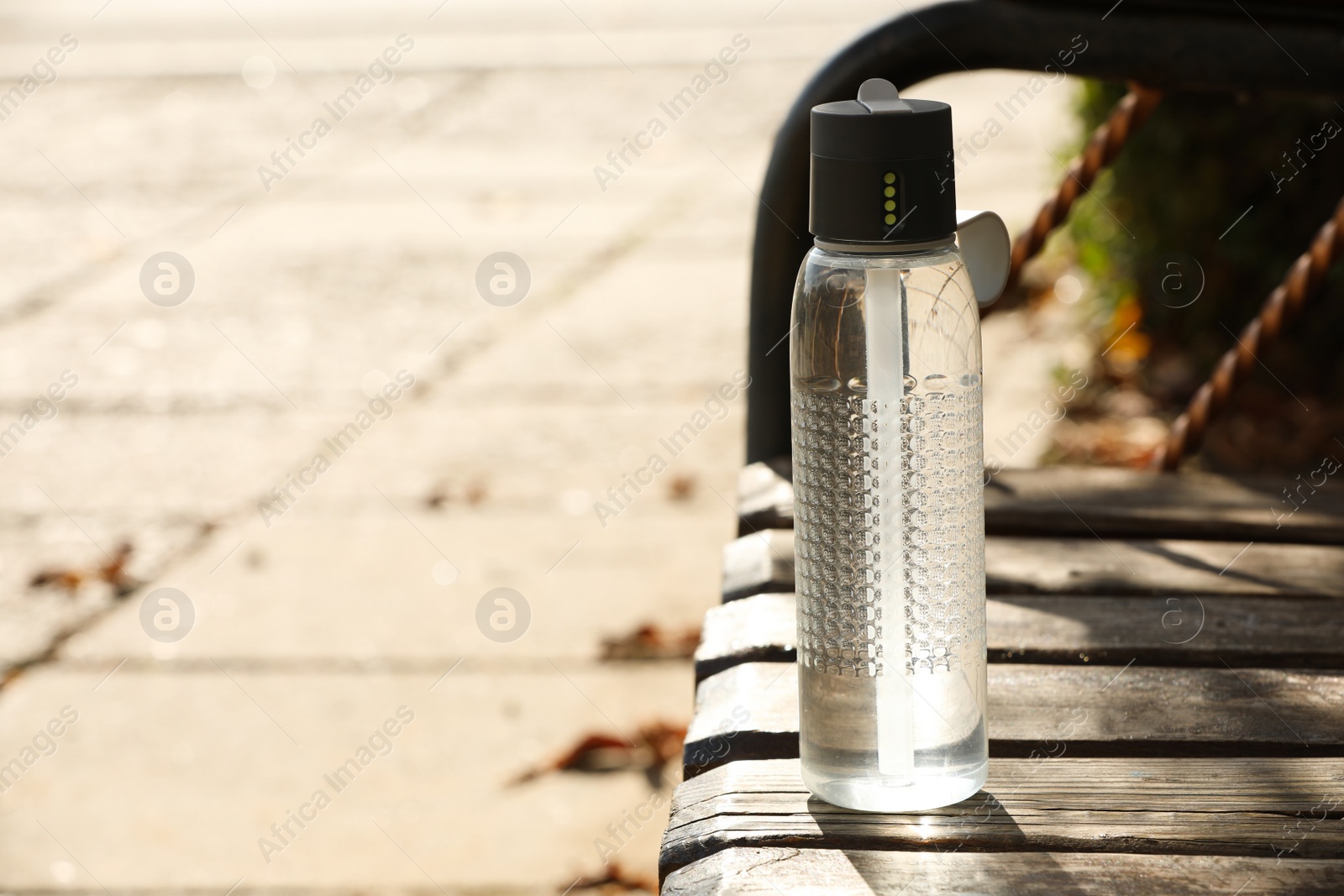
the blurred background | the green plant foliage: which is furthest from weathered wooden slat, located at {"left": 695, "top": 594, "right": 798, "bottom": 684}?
the green plant foliage

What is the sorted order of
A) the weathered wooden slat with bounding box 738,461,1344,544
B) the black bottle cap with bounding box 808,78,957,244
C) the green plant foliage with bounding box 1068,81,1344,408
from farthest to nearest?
the green plant foliage with bounding box 1068,81,1344,408, the weathered wooden slat with bounding box 738,461,1344,544, the black bottle cap with bounding box 808,78,957,244

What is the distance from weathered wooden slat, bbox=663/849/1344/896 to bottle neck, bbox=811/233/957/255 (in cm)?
44

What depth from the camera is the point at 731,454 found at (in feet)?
13.2

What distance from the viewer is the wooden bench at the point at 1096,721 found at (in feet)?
3.36

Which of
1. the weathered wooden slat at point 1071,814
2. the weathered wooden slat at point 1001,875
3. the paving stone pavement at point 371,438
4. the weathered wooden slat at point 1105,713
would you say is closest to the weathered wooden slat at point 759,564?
the weathered wooden slat at point 1105,713

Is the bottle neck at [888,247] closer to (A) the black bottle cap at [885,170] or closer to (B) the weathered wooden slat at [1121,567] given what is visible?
(A) the black bottle cap at [885,170]

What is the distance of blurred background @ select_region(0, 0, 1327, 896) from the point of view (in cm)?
265

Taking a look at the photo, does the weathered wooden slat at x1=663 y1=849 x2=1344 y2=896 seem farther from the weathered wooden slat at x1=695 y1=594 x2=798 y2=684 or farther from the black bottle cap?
the black bottle cap

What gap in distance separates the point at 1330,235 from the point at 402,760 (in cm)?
190

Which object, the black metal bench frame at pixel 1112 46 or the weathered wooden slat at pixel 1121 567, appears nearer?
the weathered wooden slat at pixel 1121 567

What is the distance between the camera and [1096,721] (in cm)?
122

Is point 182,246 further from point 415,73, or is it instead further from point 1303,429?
point 1303,429

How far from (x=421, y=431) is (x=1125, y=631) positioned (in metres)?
3.06

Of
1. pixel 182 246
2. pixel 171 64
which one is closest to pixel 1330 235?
pixel 182 246
